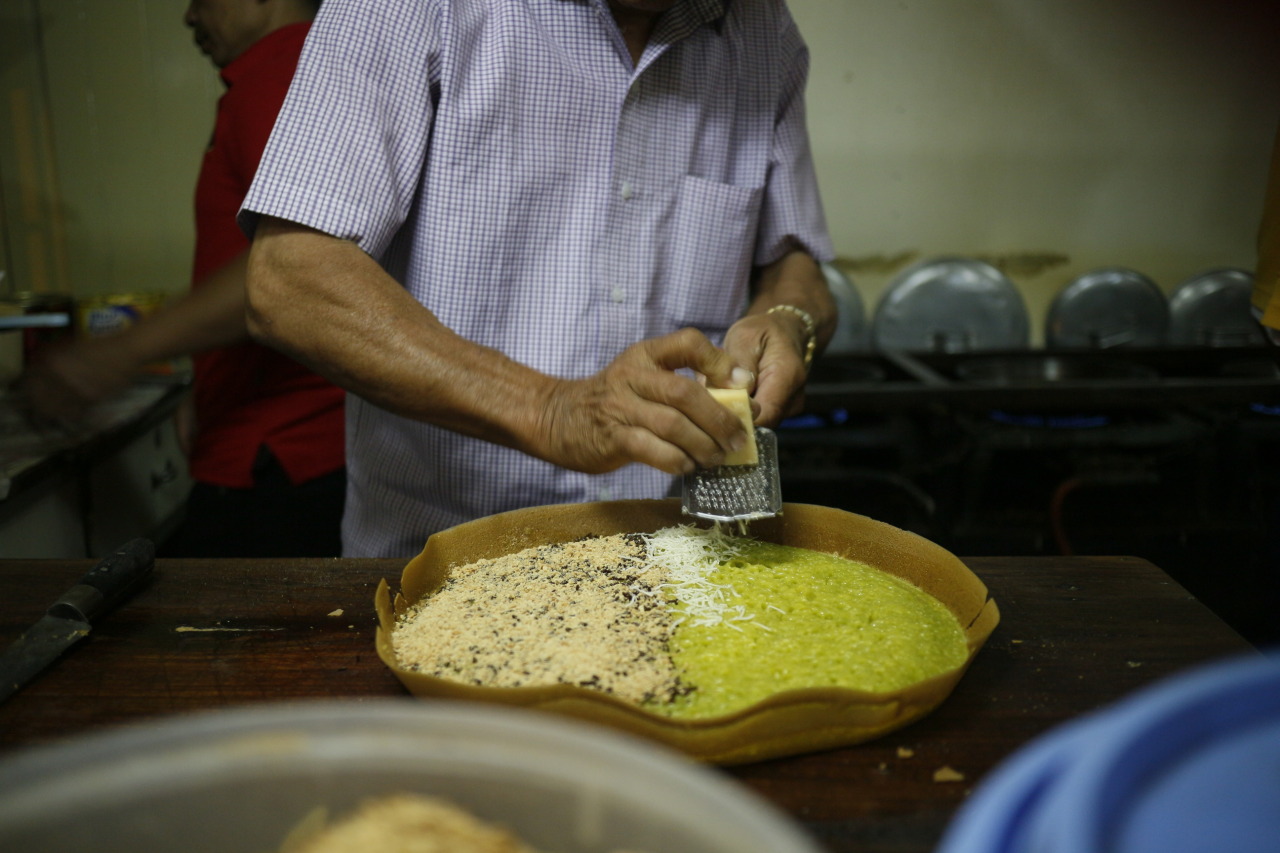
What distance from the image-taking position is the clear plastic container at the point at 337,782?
0.46m

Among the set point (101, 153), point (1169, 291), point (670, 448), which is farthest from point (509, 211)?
point (1169, 291)

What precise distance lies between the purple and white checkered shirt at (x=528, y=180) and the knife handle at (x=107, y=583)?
542 millimetres

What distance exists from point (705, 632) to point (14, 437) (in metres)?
2.32

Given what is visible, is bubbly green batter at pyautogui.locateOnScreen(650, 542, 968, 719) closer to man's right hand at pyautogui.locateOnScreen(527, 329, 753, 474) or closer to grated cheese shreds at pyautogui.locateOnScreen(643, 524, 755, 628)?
grated cheese shreds at pyautogui.locateOnScreen(643, 524, 755, 628)

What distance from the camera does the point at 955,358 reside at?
10.6 ft

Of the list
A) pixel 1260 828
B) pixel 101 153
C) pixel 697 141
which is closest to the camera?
pixel 1260 828

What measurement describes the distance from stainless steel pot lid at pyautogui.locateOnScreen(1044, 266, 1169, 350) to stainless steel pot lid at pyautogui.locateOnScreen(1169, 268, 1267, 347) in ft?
0.33

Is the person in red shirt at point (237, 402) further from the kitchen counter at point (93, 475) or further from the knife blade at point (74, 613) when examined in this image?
the knife blade at point (74, 613)

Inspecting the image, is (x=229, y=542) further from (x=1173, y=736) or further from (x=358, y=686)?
(x=1173, y=736)

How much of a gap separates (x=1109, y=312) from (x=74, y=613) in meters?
3.61

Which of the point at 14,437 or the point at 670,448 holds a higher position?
the point at 670,448

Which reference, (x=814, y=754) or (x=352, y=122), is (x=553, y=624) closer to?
(x=814, y=754)

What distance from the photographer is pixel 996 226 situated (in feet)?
12.5

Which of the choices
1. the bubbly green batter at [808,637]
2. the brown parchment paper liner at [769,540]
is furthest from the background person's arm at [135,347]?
the bubbly green batter at [808,637]
